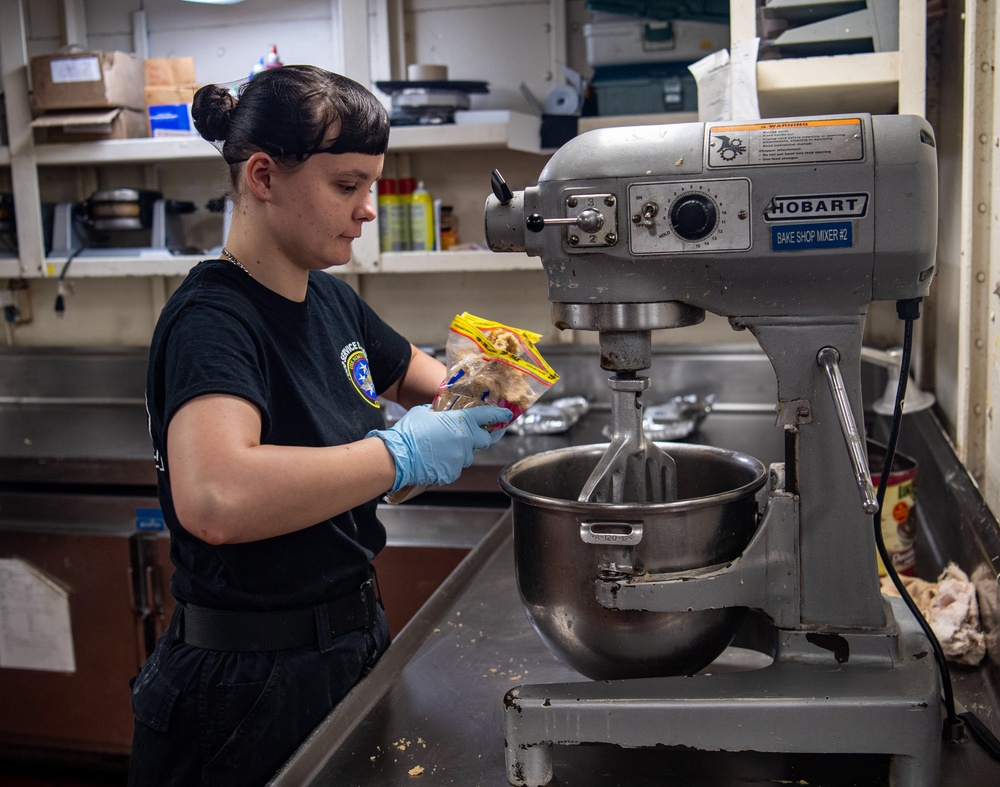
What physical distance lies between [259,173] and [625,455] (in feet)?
2.05

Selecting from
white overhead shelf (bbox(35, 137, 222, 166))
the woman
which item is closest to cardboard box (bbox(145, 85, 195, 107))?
white overhead shelf (bbox(35, 137, 222, 166))

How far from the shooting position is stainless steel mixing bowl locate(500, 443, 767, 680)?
0.95 metres

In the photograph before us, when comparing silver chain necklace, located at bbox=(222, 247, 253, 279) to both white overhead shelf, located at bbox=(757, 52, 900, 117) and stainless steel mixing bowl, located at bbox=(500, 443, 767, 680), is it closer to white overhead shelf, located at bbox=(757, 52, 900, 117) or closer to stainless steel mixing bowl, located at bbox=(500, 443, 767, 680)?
stainless steel mixing bowl, located at bbox=(500, 443, 767, 680)

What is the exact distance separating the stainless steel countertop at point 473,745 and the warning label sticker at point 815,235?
1.79 feet

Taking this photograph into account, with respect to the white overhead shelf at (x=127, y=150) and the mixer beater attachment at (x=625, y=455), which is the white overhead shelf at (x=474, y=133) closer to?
the white overhead shelf at (x=127, y=150)

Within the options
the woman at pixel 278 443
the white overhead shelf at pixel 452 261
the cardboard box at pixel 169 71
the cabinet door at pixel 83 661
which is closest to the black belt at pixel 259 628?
the woman at pixel 278 443

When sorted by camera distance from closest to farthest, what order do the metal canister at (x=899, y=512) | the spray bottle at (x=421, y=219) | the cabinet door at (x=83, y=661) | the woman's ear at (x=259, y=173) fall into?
the woman's ear at (x=259, y=173), the metal canister at (x=899, y=512), the cabinet door at (x=83, y=661), the spray bottle at (x=421, y=219)

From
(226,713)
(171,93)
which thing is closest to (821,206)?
(226,713)

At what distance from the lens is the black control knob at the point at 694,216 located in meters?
0.92

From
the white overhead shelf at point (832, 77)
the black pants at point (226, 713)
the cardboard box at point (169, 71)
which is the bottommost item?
the black pants at point (226, 713)

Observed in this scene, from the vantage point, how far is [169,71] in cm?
300

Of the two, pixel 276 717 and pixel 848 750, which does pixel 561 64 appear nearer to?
pixel 276 717

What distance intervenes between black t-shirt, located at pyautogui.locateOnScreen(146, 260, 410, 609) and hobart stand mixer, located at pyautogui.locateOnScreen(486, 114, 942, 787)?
1.19 ft

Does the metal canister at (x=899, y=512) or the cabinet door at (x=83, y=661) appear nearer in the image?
the metal canister at (x=899, y=512)
